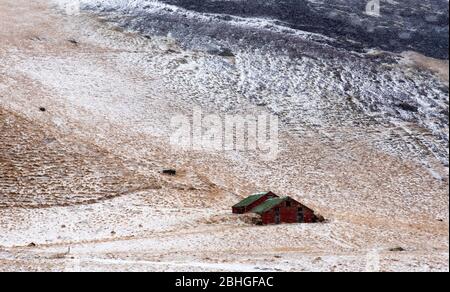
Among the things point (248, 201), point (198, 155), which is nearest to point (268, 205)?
point (248, 201)

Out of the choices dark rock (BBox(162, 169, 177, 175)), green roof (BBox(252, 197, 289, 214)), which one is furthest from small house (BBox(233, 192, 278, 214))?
dark rock (BBox(162, 169, 177, 175))

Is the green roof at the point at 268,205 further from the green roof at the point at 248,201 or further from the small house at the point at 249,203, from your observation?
the green roof at the point at 248,201

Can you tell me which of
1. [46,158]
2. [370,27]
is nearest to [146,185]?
[46,158]

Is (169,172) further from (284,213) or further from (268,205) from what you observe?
(284,213)

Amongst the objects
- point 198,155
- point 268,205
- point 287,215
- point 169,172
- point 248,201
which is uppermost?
point 268,205

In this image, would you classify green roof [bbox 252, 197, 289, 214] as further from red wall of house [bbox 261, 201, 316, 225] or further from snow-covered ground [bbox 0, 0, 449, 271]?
snow-covered ground [bbox 0, 0, 449, 271]

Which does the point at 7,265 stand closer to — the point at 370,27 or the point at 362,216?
the point at 362,216
